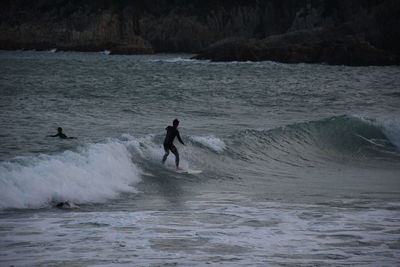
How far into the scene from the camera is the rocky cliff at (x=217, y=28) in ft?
263

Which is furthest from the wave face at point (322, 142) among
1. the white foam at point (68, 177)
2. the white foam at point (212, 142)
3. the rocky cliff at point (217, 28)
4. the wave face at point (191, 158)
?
the rocky cliff at point (217, 28)

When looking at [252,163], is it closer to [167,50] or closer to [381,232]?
[381,232]

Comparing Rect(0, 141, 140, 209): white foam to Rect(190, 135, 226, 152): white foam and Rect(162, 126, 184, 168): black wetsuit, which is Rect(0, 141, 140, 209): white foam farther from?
Rect(190, 135, 226, 152): white foam

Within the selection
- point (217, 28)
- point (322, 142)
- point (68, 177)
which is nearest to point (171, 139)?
point (68, 177)

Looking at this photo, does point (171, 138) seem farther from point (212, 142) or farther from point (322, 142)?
point (322, 142)

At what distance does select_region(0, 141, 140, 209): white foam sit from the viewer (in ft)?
41.1

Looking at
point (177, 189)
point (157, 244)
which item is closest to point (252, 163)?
point (177, 189)

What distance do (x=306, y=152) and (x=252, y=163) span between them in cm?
292

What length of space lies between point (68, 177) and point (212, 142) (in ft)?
23.4

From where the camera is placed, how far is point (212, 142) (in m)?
20.4

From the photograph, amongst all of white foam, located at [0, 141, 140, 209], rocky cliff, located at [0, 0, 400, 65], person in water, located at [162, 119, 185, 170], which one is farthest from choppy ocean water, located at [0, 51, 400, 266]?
rocky cliff, located at [0, 0, 400, 65]

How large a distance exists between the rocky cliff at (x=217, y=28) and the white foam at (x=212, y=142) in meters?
54.4

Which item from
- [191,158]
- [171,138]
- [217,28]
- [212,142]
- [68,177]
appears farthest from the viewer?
[217,28]

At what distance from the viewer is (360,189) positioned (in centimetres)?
1522
